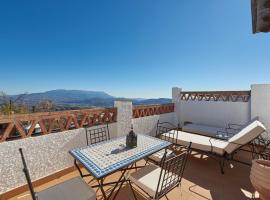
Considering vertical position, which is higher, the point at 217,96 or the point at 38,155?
the point at 217,96

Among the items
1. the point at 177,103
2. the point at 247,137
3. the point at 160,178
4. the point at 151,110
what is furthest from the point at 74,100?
the point at 160,178

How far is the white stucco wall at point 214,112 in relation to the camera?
15.8 feet

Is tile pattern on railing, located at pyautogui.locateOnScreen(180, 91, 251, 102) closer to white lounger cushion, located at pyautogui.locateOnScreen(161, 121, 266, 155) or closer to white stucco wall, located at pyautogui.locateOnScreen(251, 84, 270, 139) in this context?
white stucco wall, located at pyautogui.locateOnScreen(251, 84, 270, 139)

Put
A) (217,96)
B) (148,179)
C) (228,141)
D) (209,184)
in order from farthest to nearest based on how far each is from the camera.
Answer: (217,96), (228,141), (209,184), (148,179)

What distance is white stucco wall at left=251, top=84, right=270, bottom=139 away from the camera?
4203 mm

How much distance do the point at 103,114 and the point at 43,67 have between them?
10496 millimetres

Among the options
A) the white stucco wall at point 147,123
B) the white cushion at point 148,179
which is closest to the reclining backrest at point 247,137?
the white cushion at point 148,179

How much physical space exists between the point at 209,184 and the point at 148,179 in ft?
4.83

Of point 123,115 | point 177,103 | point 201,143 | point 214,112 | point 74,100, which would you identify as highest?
point 74,100

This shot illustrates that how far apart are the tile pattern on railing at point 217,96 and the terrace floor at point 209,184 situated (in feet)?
7.84

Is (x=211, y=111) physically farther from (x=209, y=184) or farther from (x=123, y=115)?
(x=123, y=115)

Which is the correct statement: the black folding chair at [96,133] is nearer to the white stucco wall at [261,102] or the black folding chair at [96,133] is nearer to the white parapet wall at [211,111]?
the white parapet wall at [211,111]

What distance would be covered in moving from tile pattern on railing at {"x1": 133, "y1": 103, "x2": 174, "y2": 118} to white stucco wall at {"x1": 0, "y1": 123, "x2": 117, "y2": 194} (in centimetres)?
179

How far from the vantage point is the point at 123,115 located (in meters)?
3.94
